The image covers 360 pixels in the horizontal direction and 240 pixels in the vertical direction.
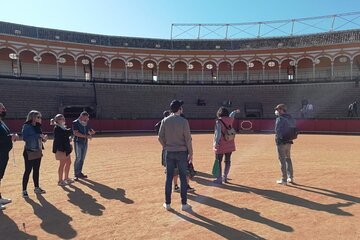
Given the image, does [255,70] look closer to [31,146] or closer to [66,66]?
[66,66]

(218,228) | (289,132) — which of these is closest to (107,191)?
(218,228)

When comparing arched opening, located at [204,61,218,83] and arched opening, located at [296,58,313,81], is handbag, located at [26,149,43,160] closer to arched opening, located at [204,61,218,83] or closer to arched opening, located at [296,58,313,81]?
arched opening, located at [204,61,218,83]

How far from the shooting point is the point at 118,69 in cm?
4409

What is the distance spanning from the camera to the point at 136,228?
495 cm

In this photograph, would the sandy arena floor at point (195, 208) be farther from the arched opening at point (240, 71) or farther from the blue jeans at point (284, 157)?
the arched opening at point (240, 71)

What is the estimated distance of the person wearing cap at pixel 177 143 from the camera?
566cm

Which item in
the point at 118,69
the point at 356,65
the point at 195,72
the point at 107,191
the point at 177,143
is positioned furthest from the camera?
the point at 195,72

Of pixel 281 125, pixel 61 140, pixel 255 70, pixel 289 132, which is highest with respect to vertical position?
pixel 255 70

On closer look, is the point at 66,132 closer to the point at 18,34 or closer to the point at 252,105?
the point at 252,105

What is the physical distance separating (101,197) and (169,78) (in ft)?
129

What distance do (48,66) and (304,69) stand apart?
100ft

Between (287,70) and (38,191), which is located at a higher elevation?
(287,70)

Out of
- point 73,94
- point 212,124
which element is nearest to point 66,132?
point 212,124

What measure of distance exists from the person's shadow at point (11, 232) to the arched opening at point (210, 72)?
40.7 metres
